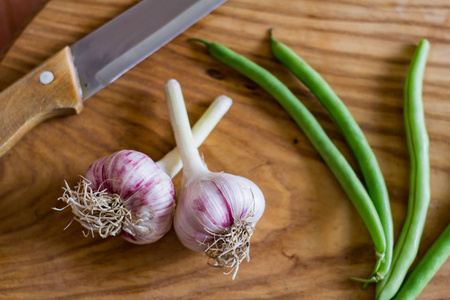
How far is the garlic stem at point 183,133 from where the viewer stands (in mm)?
1068

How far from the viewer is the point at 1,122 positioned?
108 cm

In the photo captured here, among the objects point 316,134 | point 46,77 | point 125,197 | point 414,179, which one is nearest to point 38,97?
point 46,77

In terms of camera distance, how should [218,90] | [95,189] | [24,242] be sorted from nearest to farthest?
[95,189], [24,242], [218,90]

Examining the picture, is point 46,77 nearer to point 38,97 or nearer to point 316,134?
point 38,97

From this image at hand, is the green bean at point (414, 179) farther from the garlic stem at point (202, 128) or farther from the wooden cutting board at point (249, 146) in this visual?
the garlic stem at point (202, 128)

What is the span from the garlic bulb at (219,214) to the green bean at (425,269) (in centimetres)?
43

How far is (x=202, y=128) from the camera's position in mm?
1168

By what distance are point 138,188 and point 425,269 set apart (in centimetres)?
74

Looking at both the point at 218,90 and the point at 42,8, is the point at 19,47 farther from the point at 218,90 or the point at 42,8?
the point at 218,90

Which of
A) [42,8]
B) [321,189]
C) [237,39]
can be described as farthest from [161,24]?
[321,189]

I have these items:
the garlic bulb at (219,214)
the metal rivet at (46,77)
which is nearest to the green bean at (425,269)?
the garlic bulb at (219,214)

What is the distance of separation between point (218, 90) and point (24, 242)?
648 mm

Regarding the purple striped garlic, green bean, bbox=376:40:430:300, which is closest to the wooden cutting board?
green bean, bbox=376:40:430:300

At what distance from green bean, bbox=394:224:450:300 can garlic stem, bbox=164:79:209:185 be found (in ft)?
1.90
